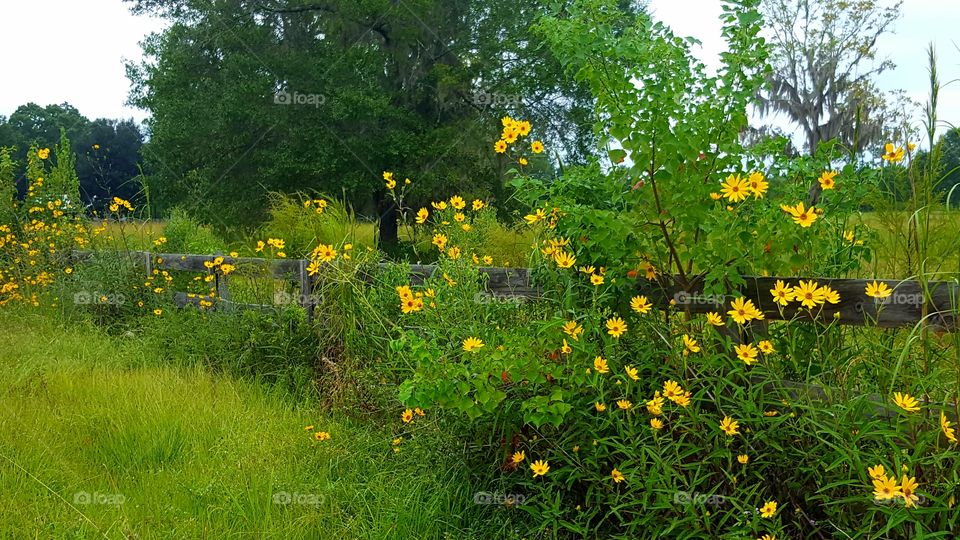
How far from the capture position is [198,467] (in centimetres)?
365

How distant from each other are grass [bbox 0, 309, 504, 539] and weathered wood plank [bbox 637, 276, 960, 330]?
133 cm

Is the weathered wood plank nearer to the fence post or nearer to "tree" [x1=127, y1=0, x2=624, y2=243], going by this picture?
the fence post

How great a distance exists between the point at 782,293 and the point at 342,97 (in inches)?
491

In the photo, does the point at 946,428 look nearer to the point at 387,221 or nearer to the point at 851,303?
the point at 851,303

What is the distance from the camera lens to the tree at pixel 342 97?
1455cm

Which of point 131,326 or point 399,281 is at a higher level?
point 399,281

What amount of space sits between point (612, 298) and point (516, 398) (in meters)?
0.60

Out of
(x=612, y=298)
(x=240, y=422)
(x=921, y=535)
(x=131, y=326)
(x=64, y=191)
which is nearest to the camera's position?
(x=921, y=535)

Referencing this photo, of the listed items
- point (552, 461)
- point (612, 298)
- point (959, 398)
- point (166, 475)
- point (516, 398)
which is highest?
point (612, 298)

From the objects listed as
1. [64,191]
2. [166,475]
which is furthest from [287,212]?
[166,475]

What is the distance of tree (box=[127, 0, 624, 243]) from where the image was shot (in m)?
14.5

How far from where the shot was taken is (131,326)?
6.87m

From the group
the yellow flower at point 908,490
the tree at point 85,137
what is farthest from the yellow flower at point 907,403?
the tree at point 85,137

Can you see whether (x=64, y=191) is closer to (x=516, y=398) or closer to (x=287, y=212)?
(x=287, y=212)
